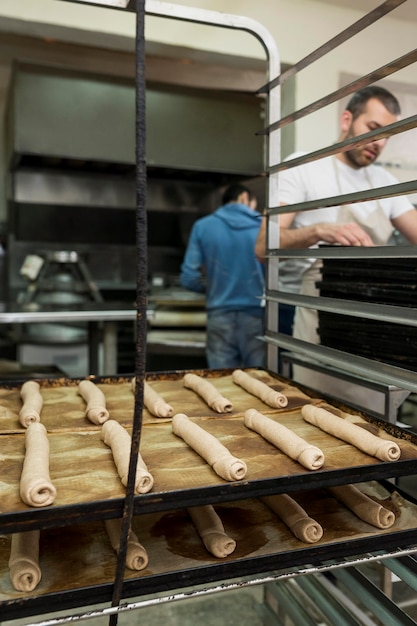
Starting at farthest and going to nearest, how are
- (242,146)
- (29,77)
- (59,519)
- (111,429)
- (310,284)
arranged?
(242,146) → (29,77) → (310,284) → (111,429) → (59,519)

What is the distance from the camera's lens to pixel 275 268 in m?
1.57

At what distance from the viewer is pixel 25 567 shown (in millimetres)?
758

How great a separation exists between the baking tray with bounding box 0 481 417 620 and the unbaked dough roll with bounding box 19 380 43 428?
0.21 meters

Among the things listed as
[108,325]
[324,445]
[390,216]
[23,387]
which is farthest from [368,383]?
[108,325]

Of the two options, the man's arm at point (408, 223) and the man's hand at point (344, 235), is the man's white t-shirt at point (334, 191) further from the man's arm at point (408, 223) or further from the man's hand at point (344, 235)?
the man's hand at point (344, 235)

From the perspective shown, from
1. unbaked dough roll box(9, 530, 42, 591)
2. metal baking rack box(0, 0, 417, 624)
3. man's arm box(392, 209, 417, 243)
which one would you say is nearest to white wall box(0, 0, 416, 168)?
man's arm box(392, 209, 417, 243)

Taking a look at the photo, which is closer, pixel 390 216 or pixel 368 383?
pixel 368 383

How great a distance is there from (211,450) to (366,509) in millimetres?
294

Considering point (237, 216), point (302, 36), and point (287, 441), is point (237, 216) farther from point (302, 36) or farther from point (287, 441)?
point (287, 441)

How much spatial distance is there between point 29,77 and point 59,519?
4.83 m

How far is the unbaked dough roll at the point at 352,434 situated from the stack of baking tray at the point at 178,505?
1cm

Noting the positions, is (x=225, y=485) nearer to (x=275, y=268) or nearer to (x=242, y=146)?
(x=275, y=268)

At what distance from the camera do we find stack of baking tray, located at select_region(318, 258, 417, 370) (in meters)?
1.17

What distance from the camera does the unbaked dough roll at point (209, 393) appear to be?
1.15 m
